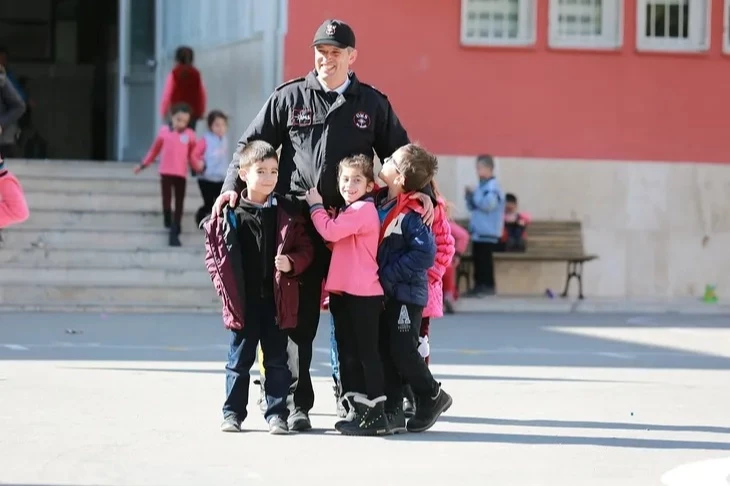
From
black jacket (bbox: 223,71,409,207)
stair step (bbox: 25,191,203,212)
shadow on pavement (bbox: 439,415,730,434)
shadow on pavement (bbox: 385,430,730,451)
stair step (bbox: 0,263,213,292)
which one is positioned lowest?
stair step (bbox: 0,263,213,292)

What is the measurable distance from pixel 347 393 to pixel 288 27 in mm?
11454

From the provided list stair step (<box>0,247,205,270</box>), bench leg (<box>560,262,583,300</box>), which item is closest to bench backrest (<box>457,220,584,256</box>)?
bench leg (<box>560,262,583,300</box>)

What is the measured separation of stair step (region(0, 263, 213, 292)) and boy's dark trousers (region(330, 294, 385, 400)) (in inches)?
342

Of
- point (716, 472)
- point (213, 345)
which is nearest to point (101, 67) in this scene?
point (213, 345)

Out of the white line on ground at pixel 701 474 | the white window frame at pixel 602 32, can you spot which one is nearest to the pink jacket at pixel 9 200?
the white line on ground at pixel 701 474

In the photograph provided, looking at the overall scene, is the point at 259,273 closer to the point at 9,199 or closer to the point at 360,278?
the point at 360,278

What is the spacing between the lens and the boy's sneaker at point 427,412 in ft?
30.1

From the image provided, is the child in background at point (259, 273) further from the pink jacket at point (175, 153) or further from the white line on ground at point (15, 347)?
the pink jacket at point (175, 153)

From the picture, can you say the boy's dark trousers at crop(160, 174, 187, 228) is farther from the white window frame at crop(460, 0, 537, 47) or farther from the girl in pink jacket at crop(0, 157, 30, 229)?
the girl in pink jacket at crop(0, 157, 30, 229)

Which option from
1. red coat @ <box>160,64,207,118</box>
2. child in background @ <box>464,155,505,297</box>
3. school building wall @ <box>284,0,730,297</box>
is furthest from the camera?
red coat @ <box>160,64,207,118</box>

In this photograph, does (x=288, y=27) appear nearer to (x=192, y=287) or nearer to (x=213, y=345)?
(x=192, y=287)

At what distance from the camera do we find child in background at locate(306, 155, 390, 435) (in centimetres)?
893

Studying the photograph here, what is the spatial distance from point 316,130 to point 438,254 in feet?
3.14

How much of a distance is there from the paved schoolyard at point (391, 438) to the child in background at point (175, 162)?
3024 mm
